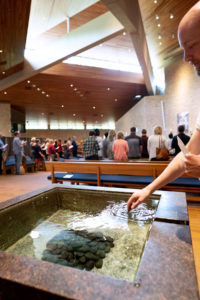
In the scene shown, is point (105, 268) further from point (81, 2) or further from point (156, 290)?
point (81, 2)

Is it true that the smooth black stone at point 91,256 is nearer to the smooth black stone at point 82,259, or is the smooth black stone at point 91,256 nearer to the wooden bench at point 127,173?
the smooth black stone at point 82,259

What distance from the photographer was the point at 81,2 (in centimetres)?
606

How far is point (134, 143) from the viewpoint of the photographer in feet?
17.6

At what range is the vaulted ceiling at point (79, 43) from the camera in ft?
17.0

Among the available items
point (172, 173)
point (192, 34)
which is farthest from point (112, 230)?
point (192, 34)

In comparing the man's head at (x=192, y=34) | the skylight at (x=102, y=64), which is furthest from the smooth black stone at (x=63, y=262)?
the skylight at (x=102, y=64)

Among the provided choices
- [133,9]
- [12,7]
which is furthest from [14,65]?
[133,9]

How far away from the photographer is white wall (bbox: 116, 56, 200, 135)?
33.4 ft

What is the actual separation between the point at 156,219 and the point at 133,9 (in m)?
5.92

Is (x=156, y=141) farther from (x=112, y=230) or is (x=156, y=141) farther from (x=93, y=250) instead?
(x=93, y=250)

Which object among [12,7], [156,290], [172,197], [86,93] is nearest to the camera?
[156,290]

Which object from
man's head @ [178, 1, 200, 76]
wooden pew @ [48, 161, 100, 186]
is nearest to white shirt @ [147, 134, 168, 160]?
wooden pew @ [48, 161, 100, 186]

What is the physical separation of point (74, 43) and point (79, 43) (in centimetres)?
20

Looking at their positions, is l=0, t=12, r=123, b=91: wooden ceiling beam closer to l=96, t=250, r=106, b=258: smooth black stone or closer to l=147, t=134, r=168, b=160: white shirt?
l=147, t=134, r=168, b=160: white shirt
